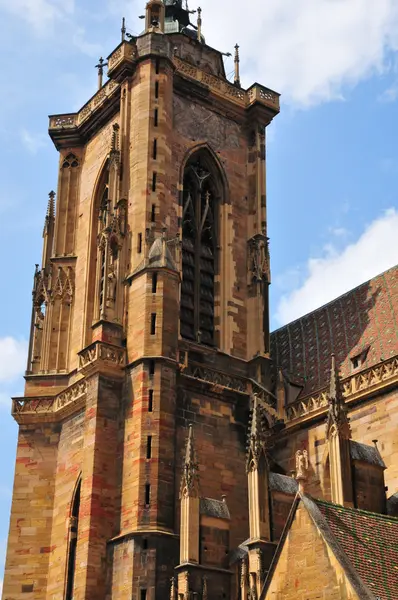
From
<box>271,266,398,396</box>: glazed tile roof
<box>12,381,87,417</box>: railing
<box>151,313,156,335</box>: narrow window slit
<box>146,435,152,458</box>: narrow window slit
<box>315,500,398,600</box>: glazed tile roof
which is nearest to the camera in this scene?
<box>315,500,398,600</box>: glazed tile roof

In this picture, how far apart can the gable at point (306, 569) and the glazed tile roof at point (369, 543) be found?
363 mm

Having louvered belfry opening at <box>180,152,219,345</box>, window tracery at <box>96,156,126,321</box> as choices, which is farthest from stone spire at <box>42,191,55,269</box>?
louvered belfry opening at <box>180,152,219,345</box>

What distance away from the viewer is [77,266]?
35875 mm

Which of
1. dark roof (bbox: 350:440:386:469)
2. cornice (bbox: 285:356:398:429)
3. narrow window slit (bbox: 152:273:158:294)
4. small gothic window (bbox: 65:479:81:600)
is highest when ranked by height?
narrow window slit (bbox: 152:273:158:294)

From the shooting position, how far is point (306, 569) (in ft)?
58.6

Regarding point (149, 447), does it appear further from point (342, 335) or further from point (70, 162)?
point (70, 162)

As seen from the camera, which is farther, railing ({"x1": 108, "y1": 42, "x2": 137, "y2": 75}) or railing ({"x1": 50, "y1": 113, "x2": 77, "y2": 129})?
railing ({"x1": 50, "y1": 113, "x2": 77, "y2": 129})

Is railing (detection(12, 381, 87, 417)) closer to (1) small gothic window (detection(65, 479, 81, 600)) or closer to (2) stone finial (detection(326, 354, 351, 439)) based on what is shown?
(1) small gothic window (detection(65, 479, 81, 600))

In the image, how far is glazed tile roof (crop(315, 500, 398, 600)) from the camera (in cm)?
1762

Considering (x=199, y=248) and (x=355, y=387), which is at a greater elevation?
(x=199, y=248)

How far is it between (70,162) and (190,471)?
14823mm

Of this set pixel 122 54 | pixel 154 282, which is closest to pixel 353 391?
pixel 154 282

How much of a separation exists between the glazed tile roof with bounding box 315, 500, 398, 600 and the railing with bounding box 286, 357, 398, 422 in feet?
33.6

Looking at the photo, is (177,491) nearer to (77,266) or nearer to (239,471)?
(239,471)
